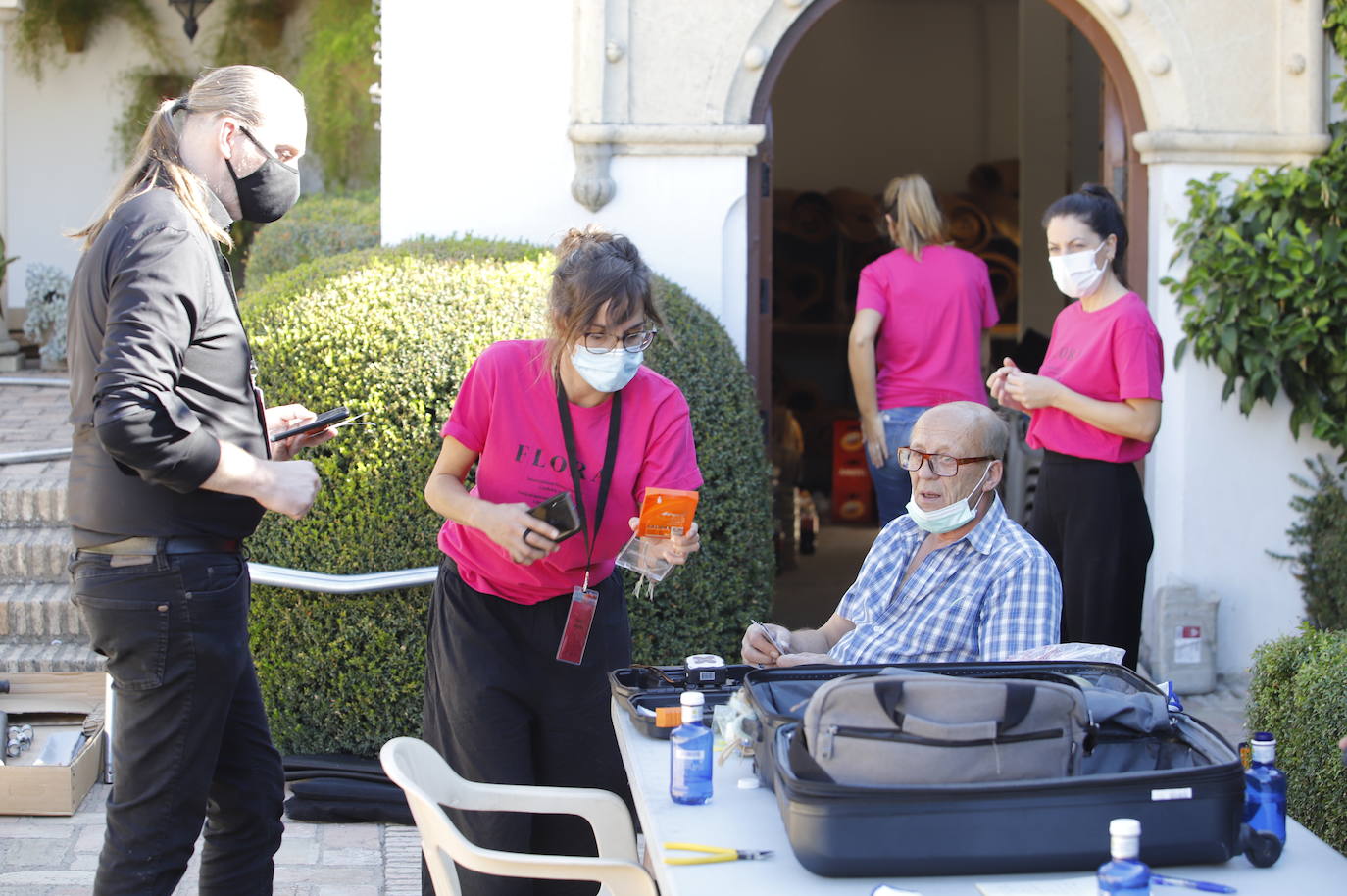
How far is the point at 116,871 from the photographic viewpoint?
308cm

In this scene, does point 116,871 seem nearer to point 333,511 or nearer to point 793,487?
point 333,511

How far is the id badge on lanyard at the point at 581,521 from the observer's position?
3404 mm

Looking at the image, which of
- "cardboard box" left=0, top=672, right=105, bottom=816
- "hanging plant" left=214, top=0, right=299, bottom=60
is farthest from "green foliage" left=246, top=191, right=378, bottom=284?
"hanging plant" left=214, top=0, right=299, bottom=60

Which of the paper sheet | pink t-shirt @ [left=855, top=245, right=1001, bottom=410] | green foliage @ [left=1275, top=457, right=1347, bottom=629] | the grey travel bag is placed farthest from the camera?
green foliage @ [left=1275, top=457, right=1347, bottom=629]

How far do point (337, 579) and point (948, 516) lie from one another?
2.38 meters

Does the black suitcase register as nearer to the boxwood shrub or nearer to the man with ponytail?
the man with ponytail

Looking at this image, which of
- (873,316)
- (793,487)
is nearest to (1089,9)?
(873,316)

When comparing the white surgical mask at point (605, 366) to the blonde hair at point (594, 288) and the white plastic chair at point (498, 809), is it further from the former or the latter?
the white plastic chair at point (498, 809)

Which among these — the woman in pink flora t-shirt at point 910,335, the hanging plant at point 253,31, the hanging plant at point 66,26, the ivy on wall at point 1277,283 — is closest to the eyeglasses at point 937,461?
the woman in pink flora t-shirt at point 910,335

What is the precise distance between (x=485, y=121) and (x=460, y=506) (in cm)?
340

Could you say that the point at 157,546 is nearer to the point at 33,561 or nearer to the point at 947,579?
the point at 947,579

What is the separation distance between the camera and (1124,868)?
81.9 inches

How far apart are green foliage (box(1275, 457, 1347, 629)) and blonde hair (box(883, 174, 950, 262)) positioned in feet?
6.08

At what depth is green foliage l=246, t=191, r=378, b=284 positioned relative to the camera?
8.05m
